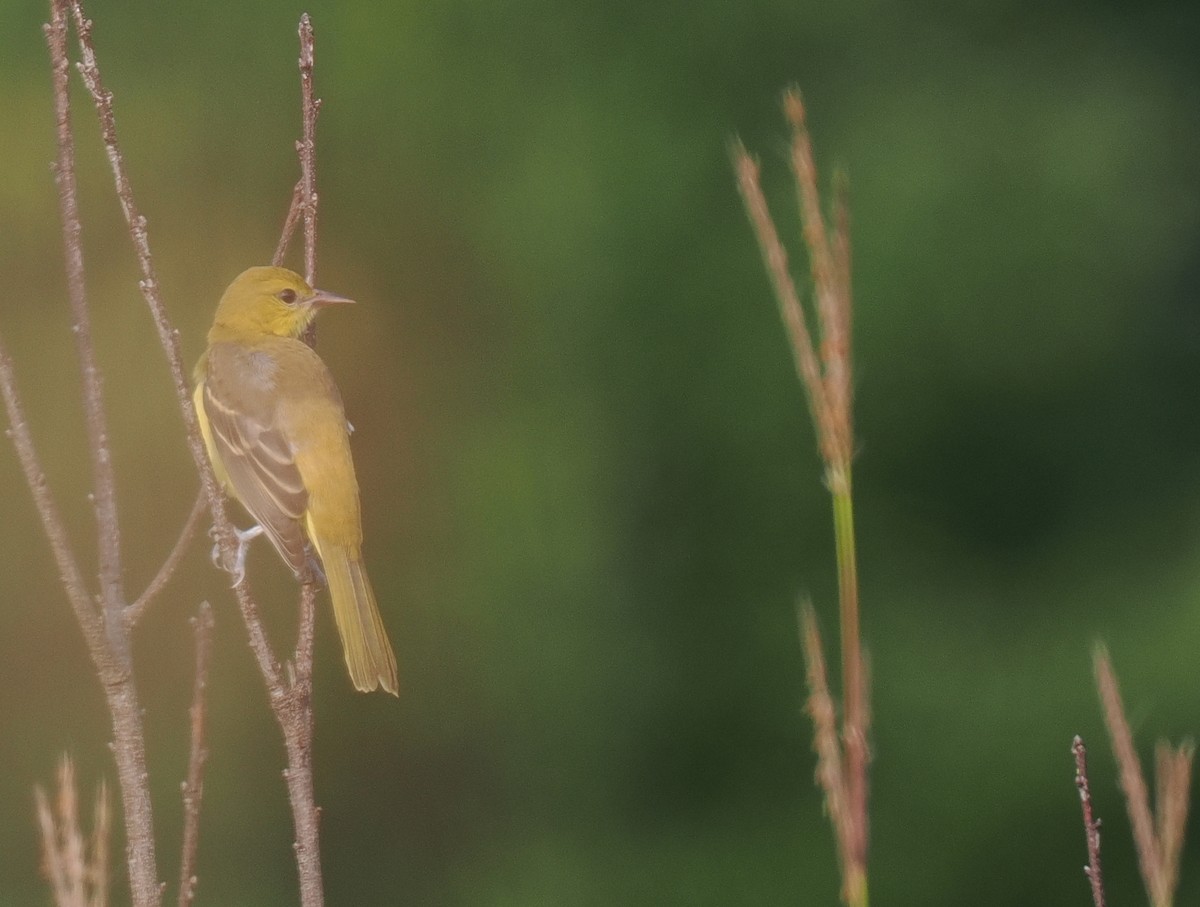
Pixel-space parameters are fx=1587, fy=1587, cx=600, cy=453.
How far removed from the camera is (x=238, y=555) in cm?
185

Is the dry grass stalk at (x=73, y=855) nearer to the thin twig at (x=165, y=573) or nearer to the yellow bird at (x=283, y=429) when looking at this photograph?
the thin twig at (x=165, y=573)

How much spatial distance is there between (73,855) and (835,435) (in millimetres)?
738

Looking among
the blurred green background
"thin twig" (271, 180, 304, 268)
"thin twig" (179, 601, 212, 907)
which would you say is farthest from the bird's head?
the blurred green background

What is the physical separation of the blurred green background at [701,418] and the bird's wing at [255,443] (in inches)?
150

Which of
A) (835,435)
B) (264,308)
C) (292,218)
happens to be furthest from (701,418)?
(835,435)

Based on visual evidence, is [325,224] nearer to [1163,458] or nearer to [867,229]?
[867,229]

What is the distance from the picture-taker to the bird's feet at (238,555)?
1.65 m

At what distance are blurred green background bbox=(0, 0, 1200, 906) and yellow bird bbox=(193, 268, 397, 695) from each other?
3799 millimetres

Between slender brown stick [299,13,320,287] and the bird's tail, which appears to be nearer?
slender brown stick [299,13,320,287]

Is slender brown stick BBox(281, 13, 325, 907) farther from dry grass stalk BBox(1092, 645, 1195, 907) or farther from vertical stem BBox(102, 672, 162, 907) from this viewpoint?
dry grass stalk BBox(1092, 645, 1195, 907)

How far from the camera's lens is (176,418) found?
601 cm

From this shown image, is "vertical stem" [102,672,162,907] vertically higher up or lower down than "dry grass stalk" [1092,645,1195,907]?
higher up

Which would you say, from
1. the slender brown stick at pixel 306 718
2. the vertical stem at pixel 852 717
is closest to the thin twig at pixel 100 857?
the slender brown stick at pixel 306 718

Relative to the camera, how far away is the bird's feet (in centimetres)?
165
